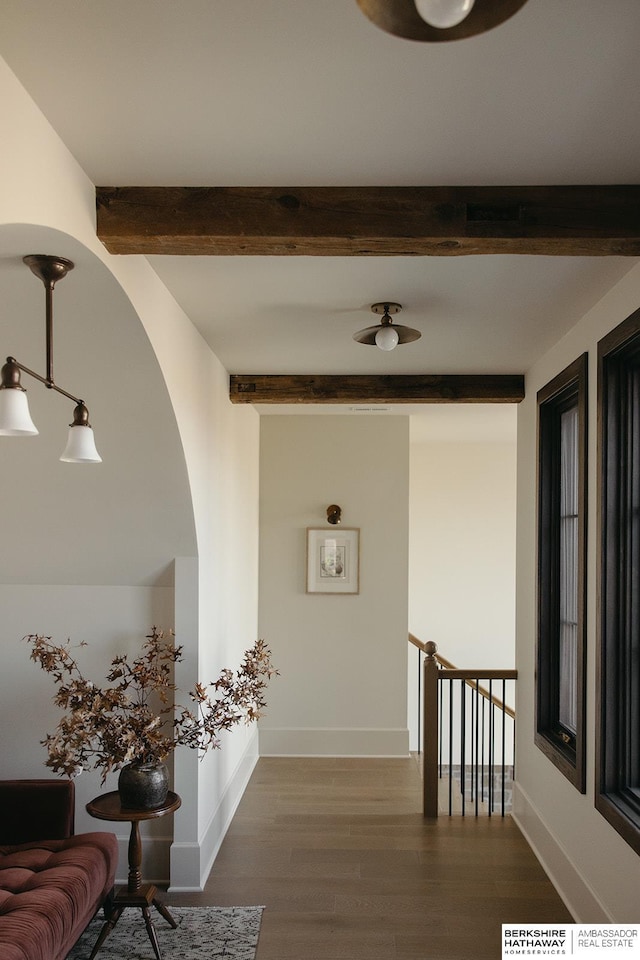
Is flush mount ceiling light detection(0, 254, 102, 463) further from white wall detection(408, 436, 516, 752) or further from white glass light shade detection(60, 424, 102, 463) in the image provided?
white wall detection(408, 436, 516, 752)

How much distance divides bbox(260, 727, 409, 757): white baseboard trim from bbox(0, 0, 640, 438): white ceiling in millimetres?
4927

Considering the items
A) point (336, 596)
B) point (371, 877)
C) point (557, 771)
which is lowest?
point (371, 877)

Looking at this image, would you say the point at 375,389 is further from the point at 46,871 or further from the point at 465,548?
the point at 465,548

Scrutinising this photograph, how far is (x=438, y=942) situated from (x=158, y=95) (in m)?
Answer: 3.29

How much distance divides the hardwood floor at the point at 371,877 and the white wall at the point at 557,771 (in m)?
0.17

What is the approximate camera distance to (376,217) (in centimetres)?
228

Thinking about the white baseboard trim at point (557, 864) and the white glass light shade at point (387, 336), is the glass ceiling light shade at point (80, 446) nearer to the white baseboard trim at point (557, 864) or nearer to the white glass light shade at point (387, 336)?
the white glass light shade at point (387, 336)

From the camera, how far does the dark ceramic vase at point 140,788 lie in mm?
3346

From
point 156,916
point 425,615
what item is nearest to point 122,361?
point 156,916

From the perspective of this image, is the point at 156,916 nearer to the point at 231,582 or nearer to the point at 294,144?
the point at 231,582

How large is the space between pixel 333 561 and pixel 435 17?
538cm

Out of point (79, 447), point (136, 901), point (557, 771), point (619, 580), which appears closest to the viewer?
point (79, 447)

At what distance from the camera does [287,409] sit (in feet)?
20.5

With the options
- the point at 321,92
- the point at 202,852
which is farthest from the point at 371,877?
the point at 321,92
